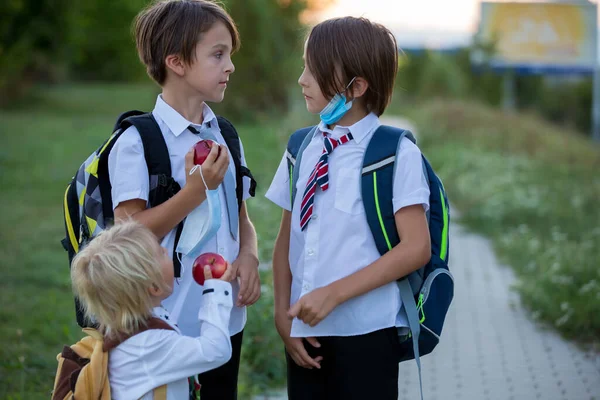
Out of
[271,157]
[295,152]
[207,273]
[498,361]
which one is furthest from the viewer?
[271,157]

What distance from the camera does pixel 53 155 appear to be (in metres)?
16.0

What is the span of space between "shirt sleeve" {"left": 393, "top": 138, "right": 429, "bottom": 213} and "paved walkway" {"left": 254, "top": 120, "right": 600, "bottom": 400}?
2.58 metres

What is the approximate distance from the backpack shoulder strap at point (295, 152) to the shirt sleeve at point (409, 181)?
39cm

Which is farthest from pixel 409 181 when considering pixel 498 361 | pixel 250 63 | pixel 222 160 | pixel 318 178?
pixel 250 63

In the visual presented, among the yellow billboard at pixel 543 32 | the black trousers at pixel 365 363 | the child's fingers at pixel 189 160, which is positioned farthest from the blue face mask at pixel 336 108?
the yellow billboard at pixel 543 32

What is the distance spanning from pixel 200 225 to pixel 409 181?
2.35 ft

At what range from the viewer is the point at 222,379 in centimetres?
292

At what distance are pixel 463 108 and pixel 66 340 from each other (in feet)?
62.4

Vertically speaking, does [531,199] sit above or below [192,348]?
below

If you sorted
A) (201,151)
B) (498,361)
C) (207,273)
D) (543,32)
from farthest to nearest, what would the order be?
(543,32)
(498,361)
(201,151)
(207,273)

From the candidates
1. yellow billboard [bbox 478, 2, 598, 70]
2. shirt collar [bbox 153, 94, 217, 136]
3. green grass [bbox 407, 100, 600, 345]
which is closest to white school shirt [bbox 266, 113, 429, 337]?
shirt collar [bbox 153, 94, 217, 136]

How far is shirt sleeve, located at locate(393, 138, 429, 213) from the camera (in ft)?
8.51

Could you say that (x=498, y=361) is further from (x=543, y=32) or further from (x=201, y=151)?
(x=543, y=32)

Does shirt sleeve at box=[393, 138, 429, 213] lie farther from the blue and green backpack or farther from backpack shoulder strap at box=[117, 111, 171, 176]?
backpack shoulder strap at box=[117, 111, 171, 176]
